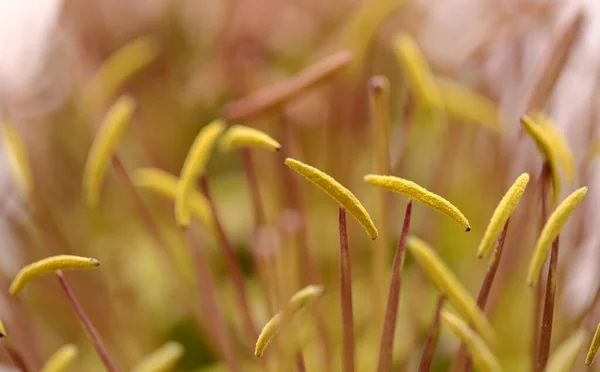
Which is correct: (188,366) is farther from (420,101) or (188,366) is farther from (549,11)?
(549,11)

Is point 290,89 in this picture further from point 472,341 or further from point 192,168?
point 472,341

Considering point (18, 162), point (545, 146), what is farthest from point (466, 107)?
point (18, 162)

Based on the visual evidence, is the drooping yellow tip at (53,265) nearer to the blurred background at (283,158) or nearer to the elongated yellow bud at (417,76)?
the blurred background at (283,158)

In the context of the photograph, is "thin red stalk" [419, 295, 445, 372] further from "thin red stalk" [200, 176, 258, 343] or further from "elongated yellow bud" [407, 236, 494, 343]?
"thin red stalk" [200, 176, 258, 343]

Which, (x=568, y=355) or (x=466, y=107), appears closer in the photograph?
(x=568, y=355)

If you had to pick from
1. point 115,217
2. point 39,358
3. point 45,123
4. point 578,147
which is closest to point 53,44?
point 45,123

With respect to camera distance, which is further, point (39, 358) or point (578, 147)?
point (578, 147)

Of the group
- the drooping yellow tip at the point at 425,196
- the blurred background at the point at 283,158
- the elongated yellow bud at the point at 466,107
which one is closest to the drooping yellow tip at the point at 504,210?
the drooping yellow tip at the point at 425,196
